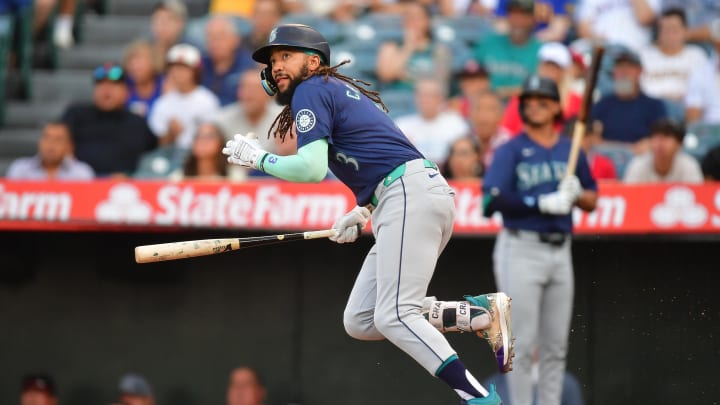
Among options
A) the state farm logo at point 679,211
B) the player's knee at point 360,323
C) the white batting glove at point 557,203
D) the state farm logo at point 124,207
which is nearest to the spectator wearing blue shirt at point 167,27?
the state farm logo at point 124,207

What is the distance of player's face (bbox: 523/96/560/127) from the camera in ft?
25.5

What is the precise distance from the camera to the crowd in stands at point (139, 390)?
845 cm

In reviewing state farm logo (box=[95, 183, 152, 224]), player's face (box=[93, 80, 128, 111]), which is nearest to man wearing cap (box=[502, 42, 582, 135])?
state farm logo (box=[95, 183, 152, 224])

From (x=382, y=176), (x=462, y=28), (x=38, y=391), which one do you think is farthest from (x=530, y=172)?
(x=38, y=391)

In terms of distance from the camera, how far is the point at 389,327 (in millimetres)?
5605

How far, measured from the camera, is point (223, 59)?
1058 cm

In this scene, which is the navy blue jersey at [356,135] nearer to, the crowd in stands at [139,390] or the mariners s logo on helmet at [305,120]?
the mariners s logo on helmet at [305,120]

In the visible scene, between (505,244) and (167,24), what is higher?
(167,24)

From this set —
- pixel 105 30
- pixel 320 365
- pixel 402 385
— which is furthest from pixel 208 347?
pixel 105 30

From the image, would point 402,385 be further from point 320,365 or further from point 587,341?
point 587,341

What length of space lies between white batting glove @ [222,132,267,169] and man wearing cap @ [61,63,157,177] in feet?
13.7

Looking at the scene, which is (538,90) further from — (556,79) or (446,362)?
(446,362)

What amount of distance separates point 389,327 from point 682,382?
284 centimetres

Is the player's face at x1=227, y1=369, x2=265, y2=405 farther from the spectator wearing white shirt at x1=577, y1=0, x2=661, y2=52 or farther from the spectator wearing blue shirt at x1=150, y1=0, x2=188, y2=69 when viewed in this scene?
the spectator wearing white shirt at x1=577, y1=0, x2=661, y2=52
